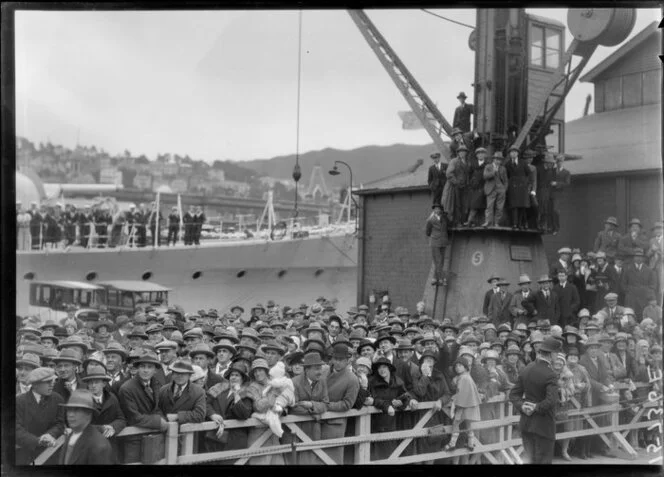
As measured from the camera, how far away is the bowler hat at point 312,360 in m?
7.36

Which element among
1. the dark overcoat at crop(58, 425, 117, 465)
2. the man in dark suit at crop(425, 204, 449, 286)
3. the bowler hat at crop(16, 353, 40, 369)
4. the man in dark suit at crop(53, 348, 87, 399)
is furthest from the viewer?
the man in dark suit at crop(425, 204, 449, 286)

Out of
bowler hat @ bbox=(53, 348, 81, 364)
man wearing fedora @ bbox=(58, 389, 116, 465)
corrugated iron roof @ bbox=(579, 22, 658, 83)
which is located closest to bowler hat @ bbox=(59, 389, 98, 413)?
man wearing fedora @ bbox=(58, 389, 116, 465)

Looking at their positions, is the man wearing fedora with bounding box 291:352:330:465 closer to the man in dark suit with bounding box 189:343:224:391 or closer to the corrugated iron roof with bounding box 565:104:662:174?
the man in dark suit with bounding box 189:343:224:391

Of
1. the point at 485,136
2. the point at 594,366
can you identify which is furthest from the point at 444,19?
the point at 594,366

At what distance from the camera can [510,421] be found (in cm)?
826

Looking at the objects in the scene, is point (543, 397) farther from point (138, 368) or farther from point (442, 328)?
point (138, 368)

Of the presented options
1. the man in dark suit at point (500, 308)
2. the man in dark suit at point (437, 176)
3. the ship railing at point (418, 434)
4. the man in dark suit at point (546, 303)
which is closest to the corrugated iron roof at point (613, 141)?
the man in dark suit at point (546, 303)

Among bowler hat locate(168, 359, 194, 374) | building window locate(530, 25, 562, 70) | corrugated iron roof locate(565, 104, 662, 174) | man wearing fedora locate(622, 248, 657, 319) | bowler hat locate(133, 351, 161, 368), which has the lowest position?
bowler hat locate(168, 359, 194, 374)

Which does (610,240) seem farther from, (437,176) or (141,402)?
(141,402)

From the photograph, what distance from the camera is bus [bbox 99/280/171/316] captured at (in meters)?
17.0

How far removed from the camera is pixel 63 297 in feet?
54.3

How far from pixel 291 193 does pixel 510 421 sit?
11.7m

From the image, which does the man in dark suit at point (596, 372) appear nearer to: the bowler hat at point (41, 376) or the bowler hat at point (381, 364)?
the bowler hat at point (381, 364)

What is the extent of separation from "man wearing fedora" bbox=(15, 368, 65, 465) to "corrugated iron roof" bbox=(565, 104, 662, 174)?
10.8 metres
